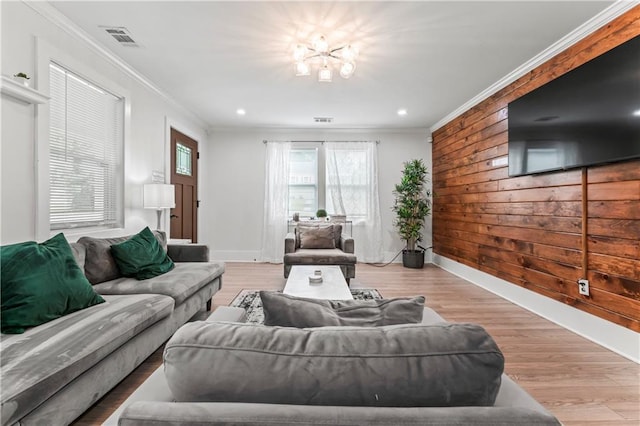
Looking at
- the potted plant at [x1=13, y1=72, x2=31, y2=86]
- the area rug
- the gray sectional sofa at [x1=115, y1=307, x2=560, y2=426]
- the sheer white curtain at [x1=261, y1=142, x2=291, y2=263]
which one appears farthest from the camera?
the sheer white curtain at [x1=261, y1=142, x2=291, y2=263]

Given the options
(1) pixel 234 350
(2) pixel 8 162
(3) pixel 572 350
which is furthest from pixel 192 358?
(3) pixel 572 350

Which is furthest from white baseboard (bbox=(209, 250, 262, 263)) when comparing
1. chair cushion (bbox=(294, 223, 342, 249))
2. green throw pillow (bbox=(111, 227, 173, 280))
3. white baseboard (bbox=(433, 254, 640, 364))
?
white baseboard (bbox=(433, 254, 640, 364))

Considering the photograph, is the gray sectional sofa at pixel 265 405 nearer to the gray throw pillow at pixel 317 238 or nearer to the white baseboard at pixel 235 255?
the gray throw pillow at pixel 317 238

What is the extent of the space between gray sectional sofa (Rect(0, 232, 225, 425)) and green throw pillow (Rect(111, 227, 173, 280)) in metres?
0.07

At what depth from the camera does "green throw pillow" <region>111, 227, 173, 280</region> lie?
103 inches

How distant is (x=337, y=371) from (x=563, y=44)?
3.54m

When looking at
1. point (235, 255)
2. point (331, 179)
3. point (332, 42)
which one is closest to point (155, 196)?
point (332, 42)

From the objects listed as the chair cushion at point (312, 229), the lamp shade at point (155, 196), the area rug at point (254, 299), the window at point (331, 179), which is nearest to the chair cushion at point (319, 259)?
the area rug at point (254, 299)

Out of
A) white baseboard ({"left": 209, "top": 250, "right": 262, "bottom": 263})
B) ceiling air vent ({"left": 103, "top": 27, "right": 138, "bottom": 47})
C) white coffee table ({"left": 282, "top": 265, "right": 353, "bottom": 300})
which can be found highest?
ceiling air vent ({"left": 103, "top": 27, "right": 138, "bottom": 47})

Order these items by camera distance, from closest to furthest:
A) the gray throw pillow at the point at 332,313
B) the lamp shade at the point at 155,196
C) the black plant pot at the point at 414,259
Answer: the gray throw pillow at the point at 332,313, the lamp shade at the point at 155,196, the black plant pot at the point at 414,259

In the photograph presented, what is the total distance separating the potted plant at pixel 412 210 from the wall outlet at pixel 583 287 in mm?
2858

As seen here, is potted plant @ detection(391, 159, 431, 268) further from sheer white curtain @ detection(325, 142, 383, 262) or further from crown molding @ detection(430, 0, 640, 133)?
crown molding @ detection(430, 0, 640, 133)

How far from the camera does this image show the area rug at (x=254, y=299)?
2996 millimetres

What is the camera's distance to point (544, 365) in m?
2.17
